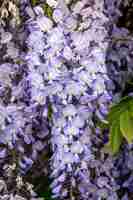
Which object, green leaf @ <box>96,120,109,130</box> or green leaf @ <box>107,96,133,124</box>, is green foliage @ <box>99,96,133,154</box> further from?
green leaf @ <box>96,120,109,130</box>

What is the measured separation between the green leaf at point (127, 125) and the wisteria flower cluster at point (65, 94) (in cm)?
36

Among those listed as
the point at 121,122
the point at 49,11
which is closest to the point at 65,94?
the point at 49,11

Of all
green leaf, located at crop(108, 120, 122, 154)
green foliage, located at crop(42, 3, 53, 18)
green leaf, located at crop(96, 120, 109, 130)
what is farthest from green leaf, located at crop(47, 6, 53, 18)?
green leaf, located at crop(108, 120, 122, 154)

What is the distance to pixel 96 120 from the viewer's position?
57.7 inches

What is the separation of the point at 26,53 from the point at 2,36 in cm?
10

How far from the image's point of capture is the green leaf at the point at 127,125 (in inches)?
40.8

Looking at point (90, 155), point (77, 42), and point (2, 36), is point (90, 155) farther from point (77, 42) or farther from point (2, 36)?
point (2, 36)

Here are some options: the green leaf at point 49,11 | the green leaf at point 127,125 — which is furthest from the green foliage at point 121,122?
the green leaf at point 49,11

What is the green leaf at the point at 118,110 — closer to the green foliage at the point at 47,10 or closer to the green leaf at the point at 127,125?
the green leaf at the point at 127,125

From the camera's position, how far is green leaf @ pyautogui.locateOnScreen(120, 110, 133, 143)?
1036 mm

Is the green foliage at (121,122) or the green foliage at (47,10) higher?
the green foliage at (47,10)

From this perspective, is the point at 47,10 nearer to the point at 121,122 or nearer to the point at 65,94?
the point at 65,94

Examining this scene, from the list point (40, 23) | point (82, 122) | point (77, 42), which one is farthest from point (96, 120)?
point (40, 23)

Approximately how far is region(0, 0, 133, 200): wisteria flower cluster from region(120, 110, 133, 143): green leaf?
1.19 ft
